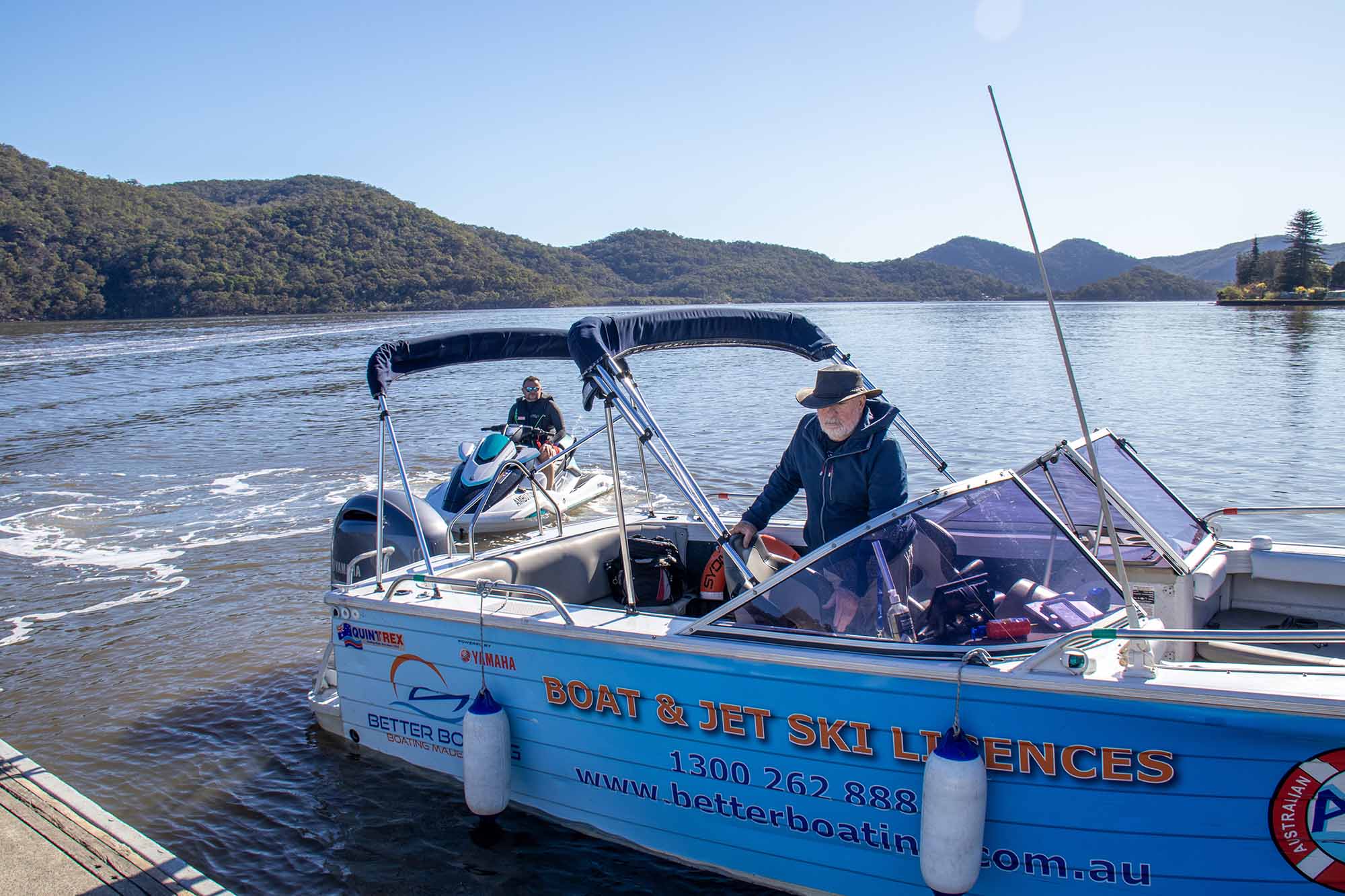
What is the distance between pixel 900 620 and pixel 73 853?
3.86m

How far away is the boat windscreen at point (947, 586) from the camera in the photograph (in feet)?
12.7

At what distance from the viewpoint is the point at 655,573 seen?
607cm

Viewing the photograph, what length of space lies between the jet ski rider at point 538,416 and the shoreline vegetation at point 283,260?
78.0 metres

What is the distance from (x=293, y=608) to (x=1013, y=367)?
3071cm

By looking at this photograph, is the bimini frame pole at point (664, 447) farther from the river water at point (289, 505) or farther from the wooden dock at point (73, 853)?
the wooden dock at point (73, 853)

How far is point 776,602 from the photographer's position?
4.07 meters

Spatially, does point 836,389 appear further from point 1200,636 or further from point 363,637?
point 363,637

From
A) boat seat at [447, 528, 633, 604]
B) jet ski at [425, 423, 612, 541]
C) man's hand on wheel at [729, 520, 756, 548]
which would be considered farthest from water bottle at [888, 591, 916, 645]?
jet ski at [425, 423, 612, 541]

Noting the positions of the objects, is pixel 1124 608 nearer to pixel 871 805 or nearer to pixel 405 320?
pixel 871 805

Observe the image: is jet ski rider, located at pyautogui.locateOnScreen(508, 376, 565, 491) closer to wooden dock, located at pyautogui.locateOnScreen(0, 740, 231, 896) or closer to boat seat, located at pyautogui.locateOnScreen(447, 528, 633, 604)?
boat seat, located at pyautogui.locateOnScreen(447, 528, 633, 604)

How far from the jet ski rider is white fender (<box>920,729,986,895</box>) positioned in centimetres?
926

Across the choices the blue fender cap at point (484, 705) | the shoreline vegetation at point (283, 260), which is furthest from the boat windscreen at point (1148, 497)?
the shoreline vegetation at point (283, 260)

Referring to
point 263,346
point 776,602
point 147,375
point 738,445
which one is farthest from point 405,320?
point 776,602

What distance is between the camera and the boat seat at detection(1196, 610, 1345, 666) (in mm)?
3941
